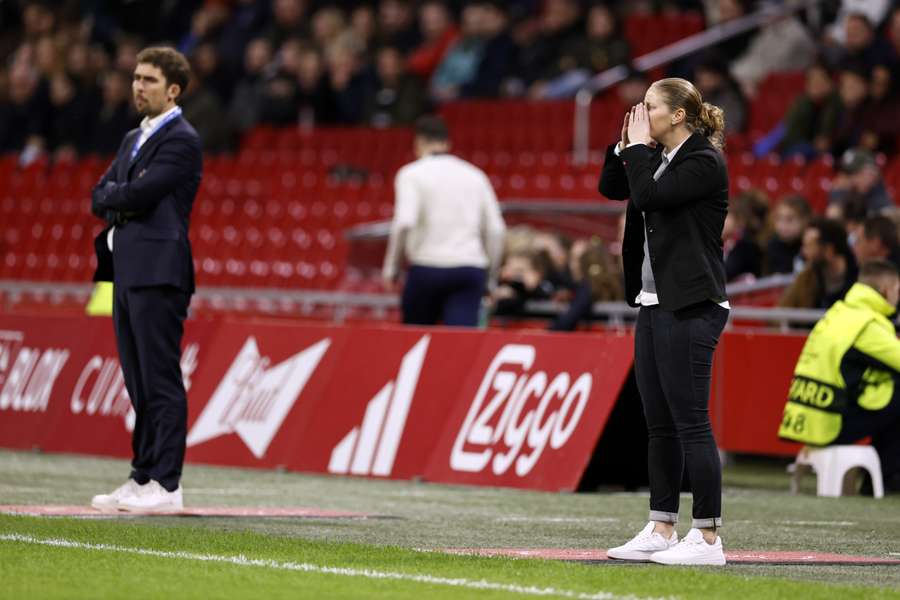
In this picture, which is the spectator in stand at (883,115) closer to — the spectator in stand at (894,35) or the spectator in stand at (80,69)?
the spectator in stand at (894,35)

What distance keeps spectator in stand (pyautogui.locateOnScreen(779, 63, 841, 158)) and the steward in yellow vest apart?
630 cm

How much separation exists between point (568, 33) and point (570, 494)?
11.5 meters

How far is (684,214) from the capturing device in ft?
24.0

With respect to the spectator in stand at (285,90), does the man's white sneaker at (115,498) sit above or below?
Result: below

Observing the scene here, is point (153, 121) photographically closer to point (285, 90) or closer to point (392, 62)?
point (392, 62)

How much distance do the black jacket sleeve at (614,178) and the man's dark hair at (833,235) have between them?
550 centimetres

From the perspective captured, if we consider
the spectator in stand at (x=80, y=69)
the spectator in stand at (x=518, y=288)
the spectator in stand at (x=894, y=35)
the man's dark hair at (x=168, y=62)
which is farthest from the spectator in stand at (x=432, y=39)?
the man's dark hair at (x=168, y=62)

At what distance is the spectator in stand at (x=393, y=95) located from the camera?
22.3 metres

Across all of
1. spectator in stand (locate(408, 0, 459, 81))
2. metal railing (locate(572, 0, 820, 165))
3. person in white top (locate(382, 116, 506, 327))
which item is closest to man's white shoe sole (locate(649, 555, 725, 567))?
person in white top (locate(382, 116, 506, 327))

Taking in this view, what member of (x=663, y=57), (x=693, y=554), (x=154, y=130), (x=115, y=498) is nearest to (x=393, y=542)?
(x=693, y=554)

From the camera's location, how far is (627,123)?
7.49 meters

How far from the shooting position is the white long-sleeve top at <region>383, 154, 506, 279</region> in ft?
43.8

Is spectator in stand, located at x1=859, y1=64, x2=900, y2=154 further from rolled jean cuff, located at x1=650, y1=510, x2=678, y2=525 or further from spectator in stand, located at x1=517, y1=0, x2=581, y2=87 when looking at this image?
rolled jean cuff, located at x1=650, y1=510, x2=678, y2=525

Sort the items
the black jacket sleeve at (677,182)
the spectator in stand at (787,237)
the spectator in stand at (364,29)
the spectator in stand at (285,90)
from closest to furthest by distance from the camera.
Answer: the black jacket sleeve at (677,182)
the spectator in stand at (787,237)
the spectator in stand at (285,90)
the spectator in stand at (364,29)
